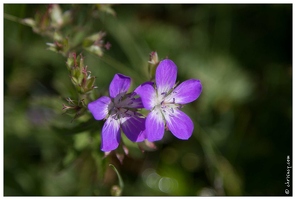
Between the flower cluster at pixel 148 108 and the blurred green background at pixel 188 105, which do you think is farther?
the blurred green background at pixel 188 105

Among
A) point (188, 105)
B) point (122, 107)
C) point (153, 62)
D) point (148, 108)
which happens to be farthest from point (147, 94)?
point (188, 105)

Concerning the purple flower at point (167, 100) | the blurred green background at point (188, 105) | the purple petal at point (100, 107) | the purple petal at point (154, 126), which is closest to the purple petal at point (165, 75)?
the purple flower at point (167, 100)

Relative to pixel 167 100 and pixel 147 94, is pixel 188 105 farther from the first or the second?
pixel 147 94

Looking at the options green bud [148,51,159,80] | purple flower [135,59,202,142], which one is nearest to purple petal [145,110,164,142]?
purple flower [135,59,202,142]

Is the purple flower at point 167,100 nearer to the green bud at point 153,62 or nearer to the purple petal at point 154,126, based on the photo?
the purple petal at point 154,126

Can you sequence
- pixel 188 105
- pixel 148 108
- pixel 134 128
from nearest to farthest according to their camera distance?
pixel 148 108 → pixel 134 128 → pixel 188 105

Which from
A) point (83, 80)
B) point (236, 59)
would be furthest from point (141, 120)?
point (236, 59)
